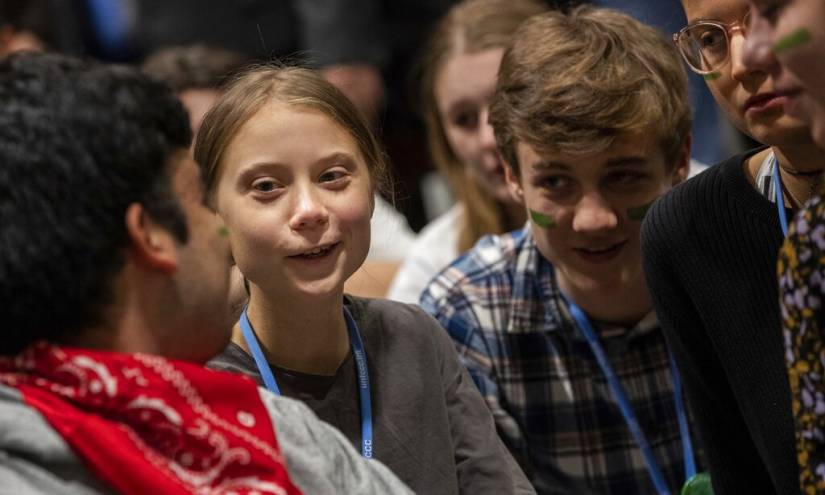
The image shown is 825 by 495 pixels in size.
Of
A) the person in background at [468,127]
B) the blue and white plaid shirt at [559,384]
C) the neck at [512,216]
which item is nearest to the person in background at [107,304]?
the blue and white plaid shirt at [559,384]

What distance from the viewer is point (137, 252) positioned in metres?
1.16

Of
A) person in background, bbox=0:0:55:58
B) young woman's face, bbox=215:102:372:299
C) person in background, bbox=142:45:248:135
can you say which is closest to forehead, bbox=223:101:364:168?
young woman's face, bbox=215:102:372:299

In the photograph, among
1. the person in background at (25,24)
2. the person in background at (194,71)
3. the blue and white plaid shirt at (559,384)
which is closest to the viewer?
the blue and white plaid shirt at (559,384)

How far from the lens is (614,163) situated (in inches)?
69.5

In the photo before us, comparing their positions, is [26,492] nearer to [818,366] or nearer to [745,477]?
[818,366]

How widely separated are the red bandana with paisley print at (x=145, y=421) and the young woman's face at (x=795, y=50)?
0.58 m

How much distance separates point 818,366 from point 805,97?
0.24 m

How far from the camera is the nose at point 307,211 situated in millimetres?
1470

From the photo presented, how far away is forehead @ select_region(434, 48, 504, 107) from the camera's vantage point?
2494 mm

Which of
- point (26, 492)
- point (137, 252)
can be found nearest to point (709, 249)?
point (137, 252)

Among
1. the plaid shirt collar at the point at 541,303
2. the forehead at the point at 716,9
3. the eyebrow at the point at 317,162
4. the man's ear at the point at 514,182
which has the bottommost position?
the plaid shirt collar at the point at 541,303

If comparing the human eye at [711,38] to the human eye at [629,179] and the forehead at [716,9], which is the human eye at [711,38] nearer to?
the forehead at [716,9]

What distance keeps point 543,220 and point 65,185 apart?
0.86 meters

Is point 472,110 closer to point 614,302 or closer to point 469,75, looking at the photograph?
point 469,75
